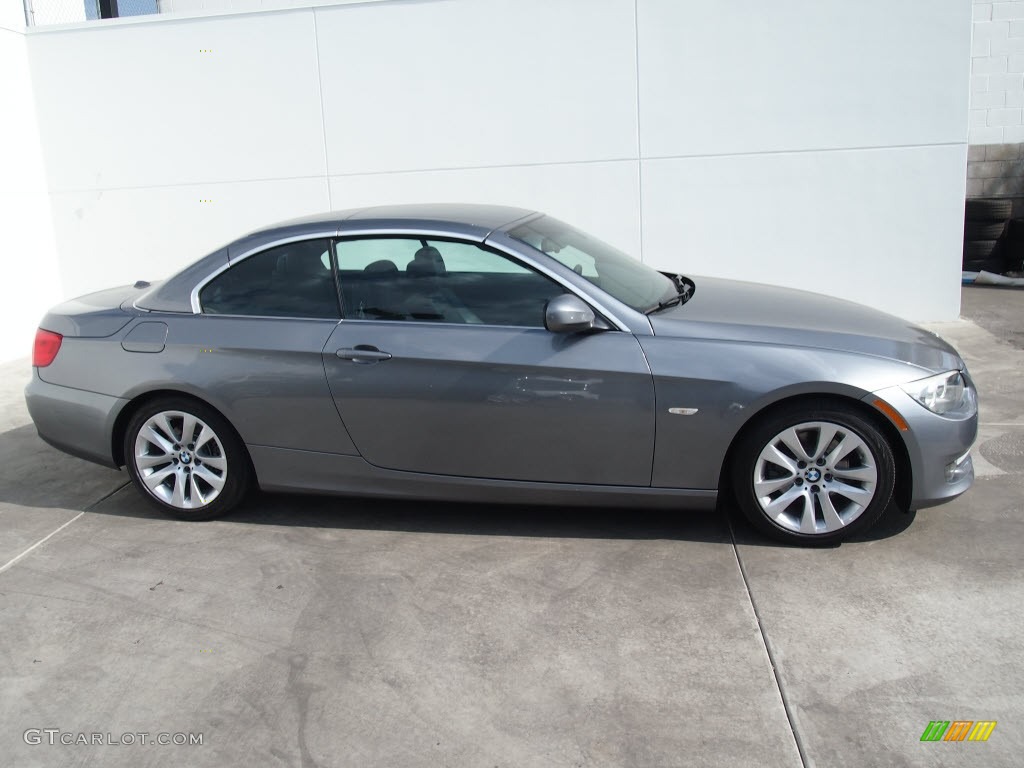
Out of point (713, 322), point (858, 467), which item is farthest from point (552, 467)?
point (858, 467)

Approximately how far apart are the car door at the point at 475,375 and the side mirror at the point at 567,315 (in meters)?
0.08

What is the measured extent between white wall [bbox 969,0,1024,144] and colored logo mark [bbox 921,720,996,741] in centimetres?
1073

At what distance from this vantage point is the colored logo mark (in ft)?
9.99

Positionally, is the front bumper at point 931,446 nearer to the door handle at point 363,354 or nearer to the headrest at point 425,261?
the headrest at point 425,261

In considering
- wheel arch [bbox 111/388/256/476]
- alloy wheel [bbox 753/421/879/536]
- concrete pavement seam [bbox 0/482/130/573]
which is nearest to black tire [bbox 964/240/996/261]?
alloy wheel [bbox 753/421/879/536]

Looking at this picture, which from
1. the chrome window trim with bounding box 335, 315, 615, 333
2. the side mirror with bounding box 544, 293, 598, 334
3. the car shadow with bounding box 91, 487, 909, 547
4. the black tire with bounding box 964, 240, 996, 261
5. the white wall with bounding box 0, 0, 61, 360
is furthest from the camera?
the black tire with bounding box 964, 240, 996, 261

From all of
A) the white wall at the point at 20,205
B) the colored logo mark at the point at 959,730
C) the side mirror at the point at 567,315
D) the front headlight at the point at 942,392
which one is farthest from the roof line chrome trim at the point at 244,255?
the white wall at the point at 20,205

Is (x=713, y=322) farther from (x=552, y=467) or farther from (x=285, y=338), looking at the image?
(x=285, y=338)

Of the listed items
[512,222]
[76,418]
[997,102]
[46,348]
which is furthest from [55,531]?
[997,102]

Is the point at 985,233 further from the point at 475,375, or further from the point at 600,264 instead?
the point at 475,375

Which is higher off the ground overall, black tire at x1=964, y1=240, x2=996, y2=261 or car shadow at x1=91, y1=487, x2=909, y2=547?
black tire at x1=964, y1=240, x2=996, y2=261

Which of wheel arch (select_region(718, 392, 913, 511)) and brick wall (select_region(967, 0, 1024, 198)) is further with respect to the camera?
brick wall (select_region(967, 0, 1024, 198))

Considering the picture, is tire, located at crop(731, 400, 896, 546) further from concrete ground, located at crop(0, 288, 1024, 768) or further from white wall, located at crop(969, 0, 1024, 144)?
white wall, located at crop(969, 0, 1024, 144)

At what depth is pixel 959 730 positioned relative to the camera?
308cm
